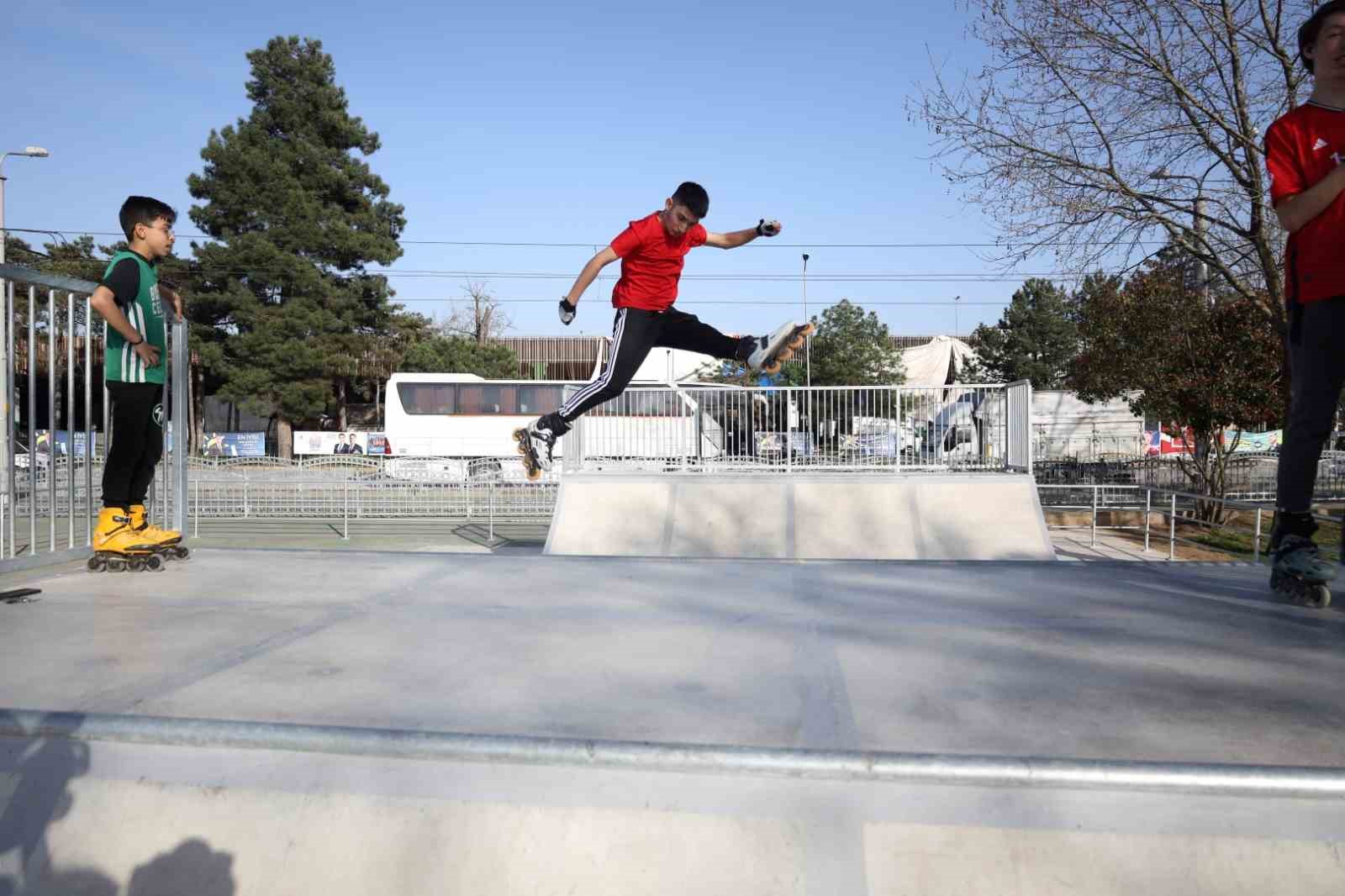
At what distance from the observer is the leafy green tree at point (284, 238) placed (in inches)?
Result: 1623

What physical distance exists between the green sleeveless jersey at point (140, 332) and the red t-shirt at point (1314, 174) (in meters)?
4.85

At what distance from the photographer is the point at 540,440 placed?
672 centimetres

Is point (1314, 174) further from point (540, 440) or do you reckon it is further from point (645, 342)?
point (540, 440)

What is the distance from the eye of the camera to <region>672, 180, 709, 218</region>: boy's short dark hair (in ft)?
17.1

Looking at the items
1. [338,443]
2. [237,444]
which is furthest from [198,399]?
[338,443]

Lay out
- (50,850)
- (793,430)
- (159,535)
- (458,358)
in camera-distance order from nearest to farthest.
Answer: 1. (50,850)
2. (159,535)
3. (793,430)
4. (458,358)

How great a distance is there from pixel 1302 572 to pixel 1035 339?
53.3 m

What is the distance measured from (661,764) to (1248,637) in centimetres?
205

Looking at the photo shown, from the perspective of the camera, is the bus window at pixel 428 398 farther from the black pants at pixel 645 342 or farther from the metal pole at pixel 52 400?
the metal pole at pixel 52 400

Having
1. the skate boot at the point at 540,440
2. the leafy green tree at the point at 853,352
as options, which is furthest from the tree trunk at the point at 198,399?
the skate boot at the point at 540,440

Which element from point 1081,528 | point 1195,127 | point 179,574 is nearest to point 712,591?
point 179,574

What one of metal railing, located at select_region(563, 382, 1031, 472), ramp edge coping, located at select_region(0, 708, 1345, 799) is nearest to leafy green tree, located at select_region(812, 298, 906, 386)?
metal railing, located at select_region(563, 382, 1031, 472)

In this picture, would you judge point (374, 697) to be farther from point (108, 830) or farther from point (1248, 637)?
point (1248, 637)

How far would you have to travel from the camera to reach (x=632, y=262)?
5.37 meters
